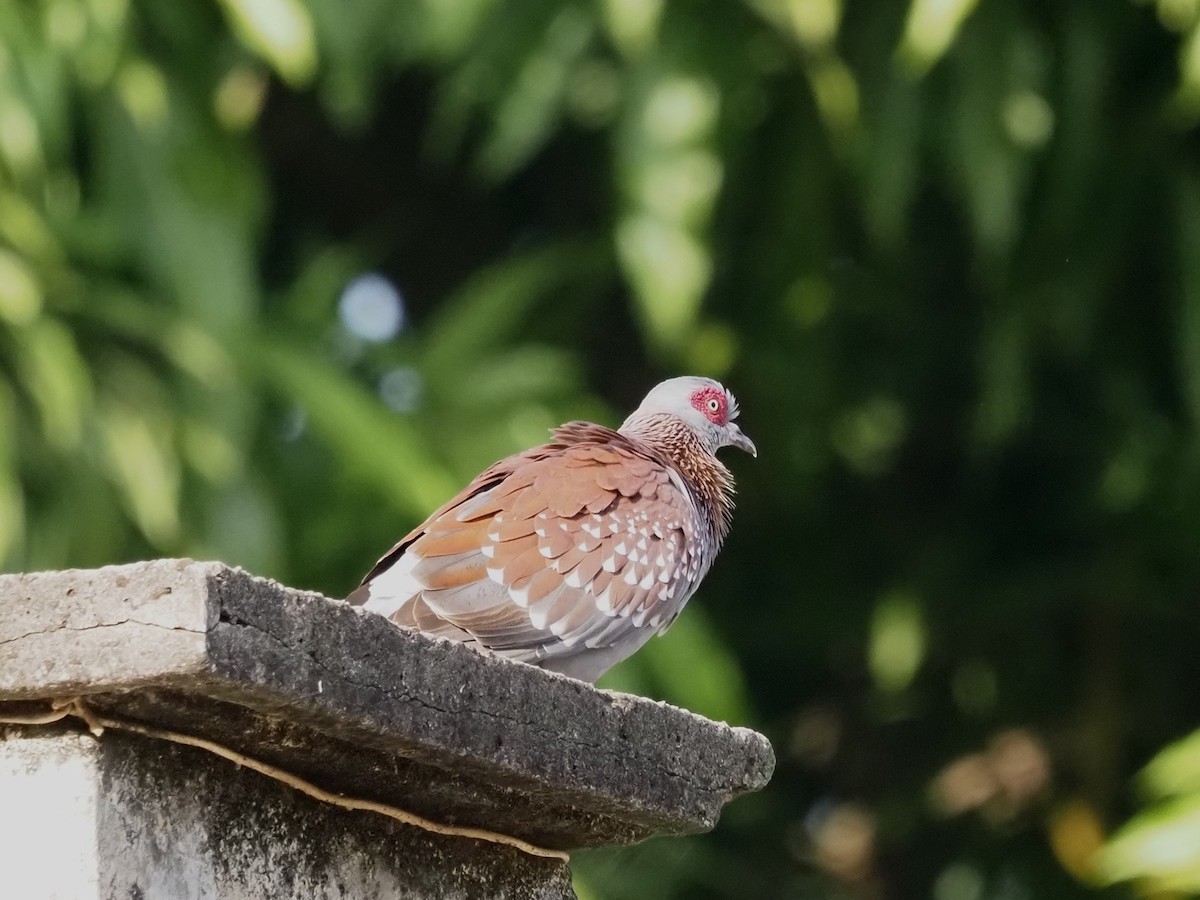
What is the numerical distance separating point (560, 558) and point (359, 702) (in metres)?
1.49

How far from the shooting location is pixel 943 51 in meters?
5.95

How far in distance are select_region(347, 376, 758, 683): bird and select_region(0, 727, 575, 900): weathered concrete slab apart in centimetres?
89

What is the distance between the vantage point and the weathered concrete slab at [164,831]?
1781mm

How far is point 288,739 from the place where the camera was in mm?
1922

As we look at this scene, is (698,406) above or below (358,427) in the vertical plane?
below

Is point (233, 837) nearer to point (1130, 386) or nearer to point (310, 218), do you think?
point (1130, 386)

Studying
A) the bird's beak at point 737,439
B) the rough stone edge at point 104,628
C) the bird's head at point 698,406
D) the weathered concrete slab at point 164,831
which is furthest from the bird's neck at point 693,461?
the rough stone edge at point 104,628

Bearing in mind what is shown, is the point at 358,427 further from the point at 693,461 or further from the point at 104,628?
the point at 104,628

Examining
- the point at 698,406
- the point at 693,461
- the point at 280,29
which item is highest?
the point at 280,29

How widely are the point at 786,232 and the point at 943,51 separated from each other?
92cm

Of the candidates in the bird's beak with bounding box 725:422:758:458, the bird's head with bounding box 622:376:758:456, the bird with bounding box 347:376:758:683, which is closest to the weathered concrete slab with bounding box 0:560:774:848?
the bird with bounding box 347:376:758:683

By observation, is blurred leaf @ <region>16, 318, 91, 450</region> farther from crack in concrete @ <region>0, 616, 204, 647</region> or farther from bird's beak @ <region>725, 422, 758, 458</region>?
crack in concrete @ <region>0, 616, 204, 647</region>

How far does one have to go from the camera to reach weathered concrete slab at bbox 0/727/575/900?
178cm

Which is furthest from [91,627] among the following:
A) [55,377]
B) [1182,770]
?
[1182,770]
